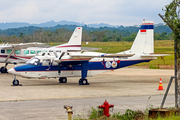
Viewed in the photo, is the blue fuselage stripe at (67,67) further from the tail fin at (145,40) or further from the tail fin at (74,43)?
the tail fin at (74,43)

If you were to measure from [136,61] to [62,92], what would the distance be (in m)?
7.49

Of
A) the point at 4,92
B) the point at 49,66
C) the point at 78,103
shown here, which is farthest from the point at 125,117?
the point at 49,66

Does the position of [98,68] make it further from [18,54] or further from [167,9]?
[167,9]

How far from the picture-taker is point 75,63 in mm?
21922

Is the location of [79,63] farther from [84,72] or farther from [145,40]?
[145,40]

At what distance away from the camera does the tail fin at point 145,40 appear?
23625 mm

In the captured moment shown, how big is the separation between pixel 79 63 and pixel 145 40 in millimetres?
5509

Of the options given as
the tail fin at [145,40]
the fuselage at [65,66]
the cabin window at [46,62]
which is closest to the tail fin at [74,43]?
the tail fin at [145,40]

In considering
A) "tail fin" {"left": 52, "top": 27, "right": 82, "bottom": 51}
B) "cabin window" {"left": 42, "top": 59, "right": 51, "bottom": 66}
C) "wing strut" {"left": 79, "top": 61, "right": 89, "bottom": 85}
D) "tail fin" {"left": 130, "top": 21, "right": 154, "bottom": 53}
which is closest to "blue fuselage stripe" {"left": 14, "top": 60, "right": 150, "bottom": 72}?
"cabin window" {"left": 42, "top": 59, "right": 51, "bottom": 66}

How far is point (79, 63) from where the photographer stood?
22031 millimetres

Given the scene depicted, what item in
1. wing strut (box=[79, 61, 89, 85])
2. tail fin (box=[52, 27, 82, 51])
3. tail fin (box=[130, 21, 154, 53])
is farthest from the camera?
tail fin (box=[52, 27, 82, 51])

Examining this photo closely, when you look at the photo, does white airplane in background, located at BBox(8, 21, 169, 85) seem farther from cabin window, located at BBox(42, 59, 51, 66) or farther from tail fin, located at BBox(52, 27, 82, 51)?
tail fin, located at BBox(52, 27, 82, 51)

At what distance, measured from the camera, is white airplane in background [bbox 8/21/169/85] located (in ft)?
68.5

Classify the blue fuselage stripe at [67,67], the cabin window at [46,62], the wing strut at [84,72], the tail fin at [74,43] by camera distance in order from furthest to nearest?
the tail fin at [74,43] → the wing strut at [84,72] → the cabin window at [46,62] → the blue fuselage stripe at [67,67]
